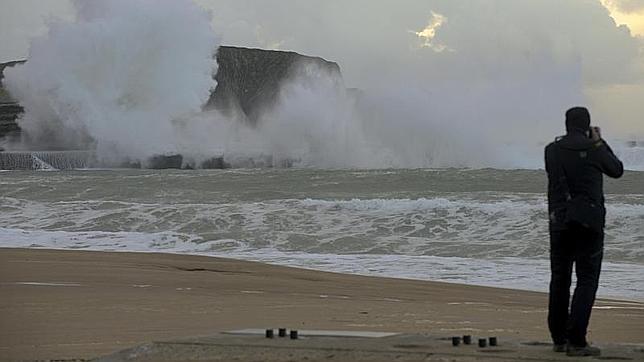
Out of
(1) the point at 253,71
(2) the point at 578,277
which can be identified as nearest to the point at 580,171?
(2) the point at 578,277

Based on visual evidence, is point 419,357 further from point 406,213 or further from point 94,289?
point 406,213

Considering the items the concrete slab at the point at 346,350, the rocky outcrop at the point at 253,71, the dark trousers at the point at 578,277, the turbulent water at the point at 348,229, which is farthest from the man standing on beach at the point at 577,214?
the rocky outcrop at the point at 253,71

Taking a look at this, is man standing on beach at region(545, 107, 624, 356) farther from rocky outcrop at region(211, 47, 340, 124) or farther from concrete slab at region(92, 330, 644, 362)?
rocky outcrop at region(211, 47, 340, 124)

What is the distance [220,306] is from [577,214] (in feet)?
15.3

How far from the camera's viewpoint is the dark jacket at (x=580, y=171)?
4961mm

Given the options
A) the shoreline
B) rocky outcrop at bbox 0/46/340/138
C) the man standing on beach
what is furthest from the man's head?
rocky outcrop at bbox 0/46/340/138

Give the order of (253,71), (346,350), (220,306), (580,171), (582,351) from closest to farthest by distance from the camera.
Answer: (582,351) < (346,350) < (580,171) < (220,306) < (253,71)

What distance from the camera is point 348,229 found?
69.7ft

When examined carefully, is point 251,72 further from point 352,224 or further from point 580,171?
point 580,171

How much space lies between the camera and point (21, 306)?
27.5 ft

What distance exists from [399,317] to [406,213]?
14.6 metres

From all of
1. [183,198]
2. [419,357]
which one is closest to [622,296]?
[419,357]

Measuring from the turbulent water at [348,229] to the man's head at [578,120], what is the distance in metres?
6.89

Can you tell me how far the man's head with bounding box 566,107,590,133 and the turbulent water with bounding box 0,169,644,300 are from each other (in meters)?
6.89
